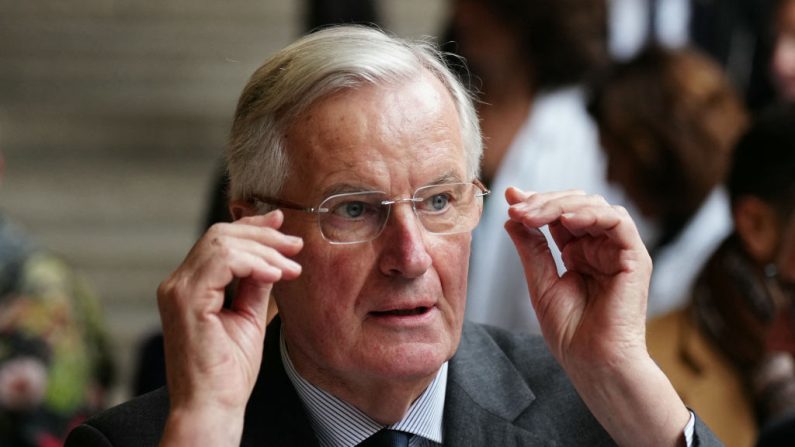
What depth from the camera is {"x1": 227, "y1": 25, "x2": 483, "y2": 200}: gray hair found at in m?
2.90

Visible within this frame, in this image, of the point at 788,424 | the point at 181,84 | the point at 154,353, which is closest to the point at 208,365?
the point at 788,424

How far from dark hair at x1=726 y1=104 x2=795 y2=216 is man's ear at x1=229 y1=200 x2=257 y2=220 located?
1928 mm

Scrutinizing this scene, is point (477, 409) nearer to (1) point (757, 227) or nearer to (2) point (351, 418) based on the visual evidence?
(2) point (351, 418)

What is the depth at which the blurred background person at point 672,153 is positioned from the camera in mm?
5379

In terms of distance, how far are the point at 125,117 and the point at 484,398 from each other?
6.68 m

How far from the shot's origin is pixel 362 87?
2.91m

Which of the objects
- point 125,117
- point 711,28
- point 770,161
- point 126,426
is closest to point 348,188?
point 126,426

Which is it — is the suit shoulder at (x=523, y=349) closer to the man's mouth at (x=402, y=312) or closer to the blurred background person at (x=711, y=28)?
the man's mouth at (x=402, y=312)

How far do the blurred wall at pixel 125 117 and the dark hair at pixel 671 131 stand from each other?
3.27 meters

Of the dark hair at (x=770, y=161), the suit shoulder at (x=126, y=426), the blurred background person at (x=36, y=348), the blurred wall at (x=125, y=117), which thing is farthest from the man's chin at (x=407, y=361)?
the blurred wall at (x=125, y=117)

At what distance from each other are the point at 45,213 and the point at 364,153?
20.6 ft

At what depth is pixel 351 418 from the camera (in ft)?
9.82

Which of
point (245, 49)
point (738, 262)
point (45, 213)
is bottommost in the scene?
point (45, 213)

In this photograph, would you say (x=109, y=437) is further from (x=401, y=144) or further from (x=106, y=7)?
(x=106, y=7)
